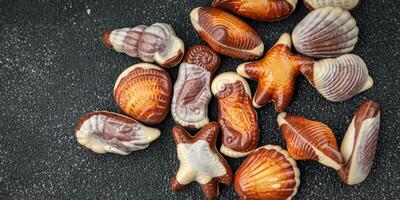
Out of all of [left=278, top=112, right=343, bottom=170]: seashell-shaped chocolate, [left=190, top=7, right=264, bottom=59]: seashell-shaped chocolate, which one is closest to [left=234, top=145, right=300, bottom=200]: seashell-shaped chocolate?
[left=278, top=112, right=343, bottom=170]: seashell-shaped chocolate

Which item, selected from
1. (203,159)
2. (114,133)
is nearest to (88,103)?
(114,133)

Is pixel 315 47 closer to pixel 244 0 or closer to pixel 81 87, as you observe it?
pixel 244 0

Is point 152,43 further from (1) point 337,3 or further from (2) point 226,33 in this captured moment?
(1) point 337,3

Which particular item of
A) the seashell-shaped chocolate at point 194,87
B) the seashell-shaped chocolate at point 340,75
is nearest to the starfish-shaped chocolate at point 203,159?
the seashell-shaped chocolate at point 194,87

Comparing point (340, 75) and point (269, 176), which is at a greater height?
point (340, 75)

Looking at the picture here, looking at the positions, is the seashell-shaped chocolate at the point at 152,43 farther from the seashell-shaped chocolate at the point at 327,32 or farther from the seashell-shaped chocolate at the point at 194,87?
the seashell-shaped chocolate at the point at 327,32

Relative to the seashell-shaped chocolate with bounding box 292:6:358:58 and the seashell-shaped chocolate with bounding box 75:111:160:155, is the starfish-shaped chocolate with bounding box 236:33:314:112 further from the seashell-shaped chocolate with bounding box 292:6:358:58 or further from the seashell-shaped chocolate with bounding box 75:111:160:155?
the seashell-shaped chocolate with bounding box 75:111:160:155

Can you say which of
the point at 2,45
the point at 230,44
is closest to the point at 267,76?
the point at 230,44

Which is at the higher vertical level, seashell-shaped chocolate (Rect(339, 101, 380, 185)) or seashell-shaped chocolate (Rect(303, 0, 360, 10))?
seashell-shaped chocolate (Rect(303, 0, 360, 10))
